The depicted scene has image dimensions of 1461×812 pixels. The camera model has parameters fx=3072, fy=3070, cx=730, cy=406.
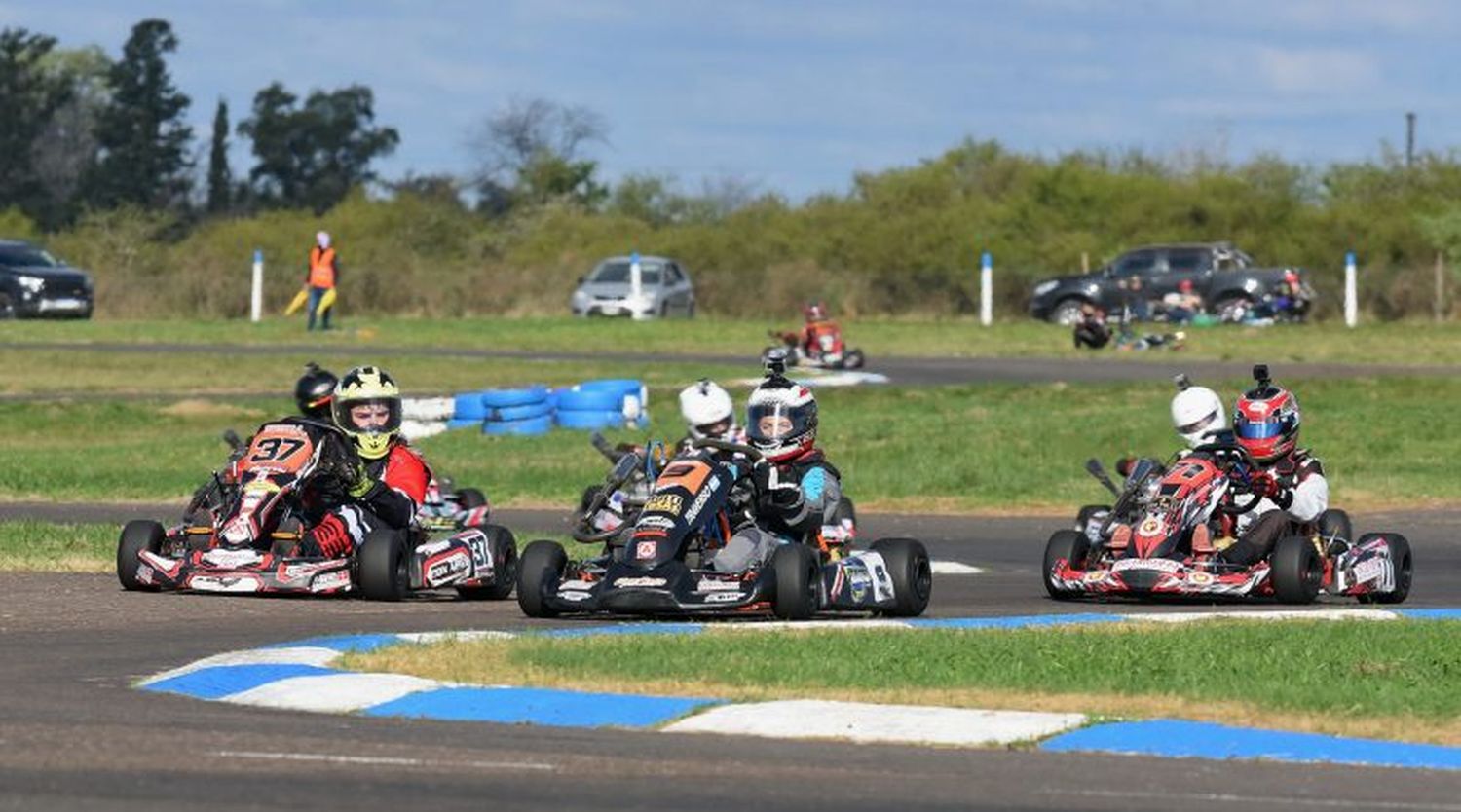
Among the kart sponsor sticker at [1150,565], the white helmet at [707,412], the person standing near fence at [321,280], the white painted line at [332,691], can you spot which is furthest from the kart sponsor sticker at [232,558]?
the person standing near fence at [321,280]

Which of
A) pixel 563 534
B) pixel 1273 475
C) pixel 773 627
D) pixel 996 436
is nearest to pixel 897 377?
pixel 996 436

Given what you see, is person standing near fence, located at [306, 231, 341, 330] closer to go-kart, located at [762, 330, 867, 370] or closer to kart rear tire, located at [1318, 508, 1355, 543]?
go-kart, located at [762, 330, 867, 370]

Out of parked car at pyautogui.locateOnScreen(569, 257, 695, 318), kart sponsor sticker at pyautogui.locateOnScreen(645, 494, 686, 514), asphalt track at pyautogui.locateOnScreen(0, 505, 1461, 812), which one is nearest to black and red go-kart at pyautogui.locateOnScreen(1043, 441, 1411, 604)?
kart sponsor sticker at pyautogui.locateOnScreen(645, 494, 686, 514)

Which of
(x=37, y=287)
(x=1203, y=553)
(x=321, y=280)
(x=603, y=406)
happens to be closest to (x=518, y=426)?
(x=603, y=406)

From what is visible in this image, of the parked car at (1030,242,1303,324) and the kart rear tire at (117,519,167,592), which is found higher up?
the parked car at (1030,242,1303,324)

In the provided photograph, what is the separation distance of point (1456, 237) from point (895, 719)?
166ft

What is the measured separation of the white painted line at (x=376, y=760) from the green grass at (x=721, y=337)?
32356 mm

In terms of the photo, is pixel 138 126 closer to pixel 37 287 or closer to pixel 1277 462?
pixel 37 287

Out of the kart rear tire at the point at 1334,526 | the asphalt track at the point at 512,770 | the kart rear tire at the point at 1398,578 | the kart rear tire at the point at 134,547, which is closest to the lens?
the asphalt track at the point at 512,770

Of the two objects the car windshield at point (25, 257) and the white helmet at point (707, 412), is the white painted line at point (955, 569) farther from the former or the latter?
the car windshield at point (25, 257)

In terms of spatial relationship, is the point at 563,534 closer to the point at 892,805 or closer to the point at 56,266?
the point at 892,805

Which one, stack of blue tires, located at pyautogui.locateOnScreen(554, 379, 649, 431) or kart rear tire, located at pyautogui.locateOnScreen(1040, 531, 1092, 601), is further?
stack of blue tires, located at pyautogui.locateOnScreen(554, 379, 649, 431)

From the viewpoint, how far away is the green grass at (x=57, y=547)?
1730 cm

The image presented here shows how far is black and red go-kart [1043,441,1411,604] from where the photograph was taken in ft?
52.1
